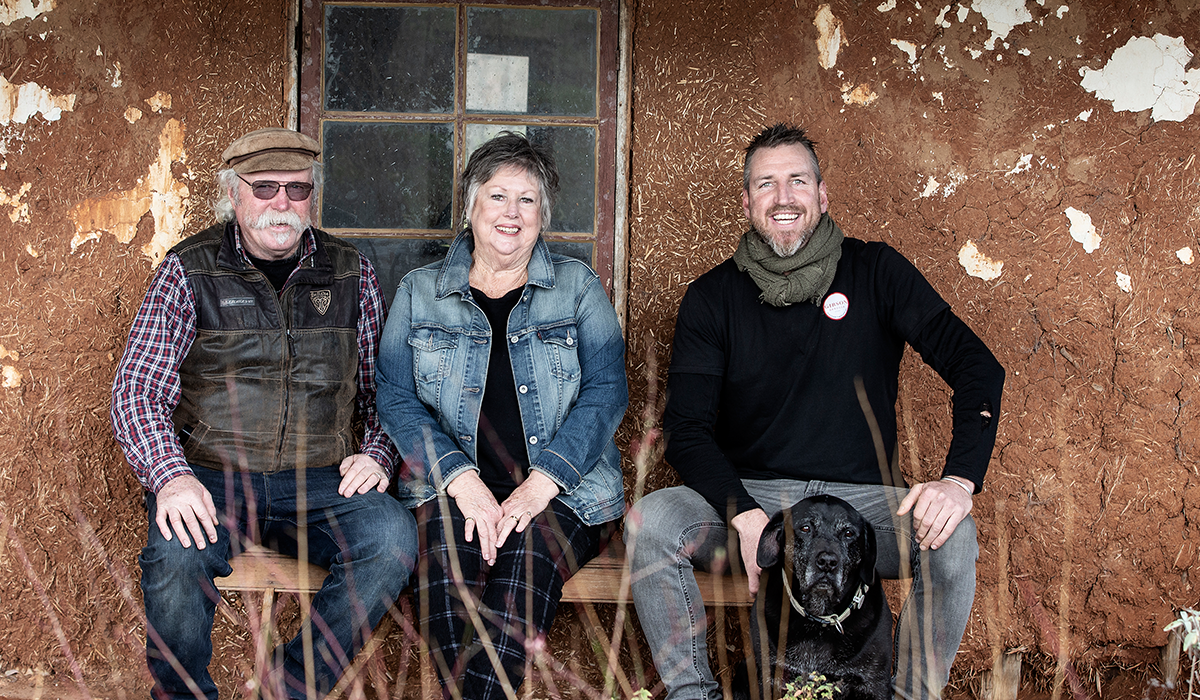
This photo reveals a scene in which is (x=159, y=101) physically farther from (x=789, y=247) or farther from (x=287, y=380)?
(x=789, y=247)

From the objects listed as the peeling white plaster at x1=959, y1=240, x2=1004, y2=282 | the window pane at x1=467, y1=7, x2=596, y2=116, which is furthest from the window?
the peeling white plaster at x1=959, y1=240, x2=1004, y2=282

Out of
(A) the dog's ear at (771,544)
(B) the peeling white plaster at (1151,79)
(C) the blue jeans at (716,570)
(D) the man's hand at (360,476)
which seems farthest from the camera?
(B) the peeling white plaster at (1151,79)

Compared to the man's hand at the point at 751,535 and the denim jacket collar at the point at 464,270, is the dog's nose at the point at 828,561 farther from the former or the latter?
the denim jacket collar at the point at 464,270

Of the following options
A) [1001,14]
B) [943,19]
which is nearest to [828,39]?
[943,19]

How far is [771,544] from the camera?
224 cm

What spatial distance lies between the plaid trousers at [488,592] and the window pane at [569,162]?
4.06 feet

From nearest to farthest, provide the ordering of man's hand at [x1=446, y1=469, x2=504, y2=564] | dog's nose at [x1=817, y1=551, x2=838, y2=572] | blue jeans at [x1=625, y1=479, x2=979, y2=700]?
1. dog's nose at [x1=817, y1=551, x2=838, y2=572]
2. blue jeans at [x1=625, y1=479, x2=979, y2=700]
3. man's hand at [x1=446, y1=469, x2=504, y2=564]

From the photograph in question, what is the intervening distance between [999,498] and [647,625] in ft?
4.96

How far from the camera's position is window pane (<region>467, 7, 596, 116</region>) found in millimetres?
3322

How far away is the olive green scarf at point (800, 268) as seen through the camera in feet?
8.93

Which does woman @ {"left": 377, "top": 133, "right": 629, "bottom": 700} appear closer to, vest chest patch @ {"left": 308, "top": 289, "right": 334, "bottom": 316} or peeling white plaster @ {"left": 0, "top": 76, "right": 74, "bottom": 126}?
vest chest patch @ {"left": 308, "top": 289, "right": 334, "bottom": 316}

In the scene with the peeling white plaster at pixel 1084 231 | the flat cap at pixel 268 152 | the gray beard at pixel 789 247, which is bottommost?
the gray beard at pixel 789 247

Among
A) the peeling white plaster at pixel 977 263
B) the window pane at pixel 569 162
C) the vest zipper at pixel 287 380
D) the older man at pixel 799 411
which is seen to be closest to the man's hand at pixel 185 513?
the vest zipper at pixel 287 380

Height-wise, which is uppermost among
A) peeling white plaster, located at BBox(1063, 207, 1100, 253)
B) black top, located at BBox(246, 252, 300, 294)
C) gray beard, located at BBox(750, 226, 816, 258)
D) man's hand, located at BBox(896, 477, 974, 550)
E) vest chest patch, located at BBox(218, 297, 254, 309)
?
peeling white plaster, located at BBox(1063, 207, 1100, 253)
